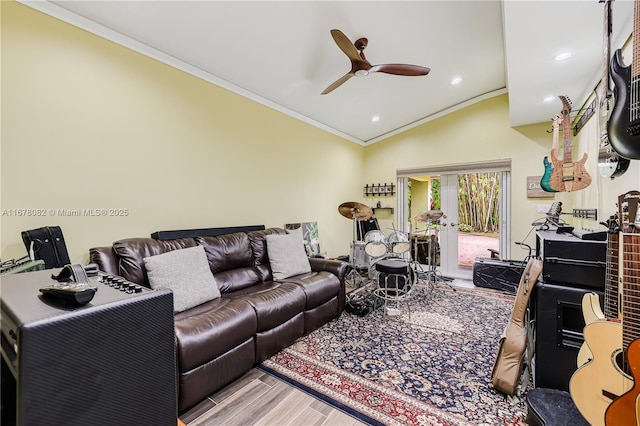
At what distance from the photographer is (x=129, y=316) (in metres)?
0.56

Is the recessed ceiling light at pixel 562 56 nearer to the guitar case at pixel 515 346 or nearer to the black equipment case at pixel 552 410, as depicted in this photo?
the guitar case at pixel 515 346

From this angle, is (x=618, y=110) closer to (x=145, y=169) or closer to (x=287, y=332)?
(x=287, y=332)

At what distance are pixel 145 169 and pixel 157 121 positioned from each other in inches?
19.8

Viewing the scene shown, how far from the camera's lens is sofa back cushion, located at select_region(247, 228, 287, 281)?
3.12 m

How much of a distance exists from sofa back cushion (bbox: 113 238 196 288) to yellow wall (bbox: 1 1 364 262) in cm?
31

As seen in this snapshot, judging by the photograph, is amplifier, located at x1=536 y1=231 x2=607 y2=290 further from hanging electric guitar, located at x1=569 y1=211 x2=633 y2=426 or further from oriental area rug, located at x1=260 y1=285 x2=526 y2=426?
oriental area rug, located at x1=260 y1=285 x2=526 y2=426

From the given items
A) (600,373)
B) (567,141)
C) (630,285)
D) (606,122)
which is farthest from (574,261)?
(567,141)

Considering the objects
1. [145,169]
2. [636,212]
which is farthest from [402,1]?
[145,169]

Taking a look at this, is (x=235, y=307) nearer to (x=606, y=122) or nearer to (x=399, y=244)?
(x=399, y=244)

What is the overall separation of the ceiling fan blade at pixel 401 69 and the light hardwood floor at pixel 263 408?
9.40 ft

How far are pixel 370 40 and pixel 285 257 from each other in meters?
2.55

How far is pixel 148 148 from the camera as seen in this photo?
8.71 feet

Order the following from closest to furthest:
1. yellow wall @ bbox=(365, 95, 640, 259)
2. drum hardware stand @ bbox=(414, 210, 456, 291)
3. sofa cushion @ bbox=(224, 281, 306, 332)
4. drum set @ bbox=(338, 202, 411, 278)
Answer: sofa cushion @ bbox=(224, 281, 306, 332) → drum set @ bbox=(338, 202, 411, 278) → drum hardware stand @ bbox=(414, 210, 456, 291) → yellow wall @ bbox=(365, 95, 640, 259)

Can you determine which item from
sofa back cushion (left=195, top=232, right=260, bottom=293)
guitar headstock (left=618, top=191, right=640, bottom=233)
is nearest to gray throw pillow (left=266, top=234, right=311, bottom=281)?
sofa back cushion (left=195, top=232, right=260, bottom=293)
